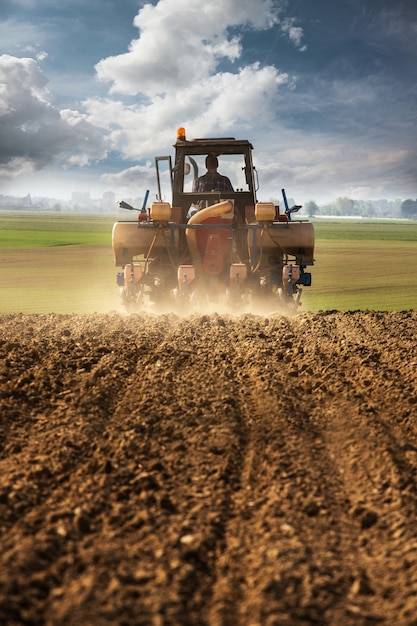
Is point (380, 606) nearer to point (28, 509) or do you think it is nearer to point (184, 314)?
point (28, 509)

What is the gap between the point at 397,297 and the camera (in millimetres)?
17453

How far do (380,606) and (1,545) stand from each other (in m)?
2.02

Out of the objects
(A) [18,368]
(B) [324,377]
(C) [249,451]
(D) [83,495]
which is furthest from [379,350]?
(D) [83,495]

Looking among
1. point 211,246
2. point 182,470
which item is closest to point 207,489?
point 182,470

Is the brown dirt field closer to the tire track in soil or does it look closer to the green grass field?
the tire track in soil

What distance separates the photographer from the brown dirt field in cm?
279

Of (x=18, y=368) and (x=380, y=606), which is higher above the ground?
(x=18, y=368)

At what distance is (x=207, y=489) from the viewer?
388 centimetres

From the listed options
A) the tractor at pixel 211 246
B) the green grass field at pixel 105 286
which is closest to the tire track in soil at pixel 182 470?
the tractor at pixel 211 246

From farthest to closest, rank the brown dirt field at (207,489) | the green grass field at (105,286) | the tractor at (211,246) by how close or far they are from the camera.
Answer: the green grass field at (105,286) → the tractor at (211,246) → the brown dirt field at (207,489)

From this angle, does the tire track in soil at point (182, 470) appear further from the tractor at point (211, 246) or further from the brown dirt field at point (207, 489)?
the tractor at point (211, 246)

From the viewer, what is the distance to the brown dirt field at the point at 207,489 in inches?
110

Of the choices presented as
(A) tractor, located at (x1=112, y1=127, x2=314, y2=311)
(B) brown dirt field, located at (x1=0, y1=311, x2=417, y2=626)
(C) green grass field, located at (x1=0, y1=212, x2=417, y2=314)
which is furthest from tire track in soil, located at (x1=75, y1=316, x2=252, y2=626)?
(C) green grass field, located at (x1=0, y1=212, x2=417, y2=314)

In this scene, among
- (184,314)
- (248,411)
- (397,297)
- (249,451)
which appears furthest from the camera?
(397,297)
